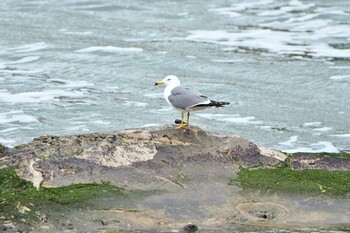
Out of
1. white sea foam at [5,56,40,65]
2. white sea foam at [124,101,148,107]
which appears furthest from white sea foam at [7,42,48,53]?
white sea foam at [124,101,148,107]

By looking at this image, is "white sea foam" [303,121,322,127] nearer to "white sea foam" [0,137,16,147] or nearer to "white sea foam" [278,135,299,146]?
"white sea foam" [278,135,299,146]

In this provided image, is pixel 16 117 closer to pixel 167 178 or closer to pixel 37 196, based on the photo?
pixel 167 178

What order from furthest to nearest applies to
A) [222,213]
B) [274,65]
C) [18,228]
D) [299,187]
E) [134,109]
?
[274,65] < [134,109] < [299,187] < [222,213] < [18,228]

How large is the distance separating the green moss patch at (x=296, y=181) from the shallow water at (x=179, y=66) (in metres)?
3.88

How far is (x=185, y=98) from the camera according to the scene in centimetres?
889

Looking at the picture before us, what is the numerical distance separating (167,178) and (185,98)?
1178mm

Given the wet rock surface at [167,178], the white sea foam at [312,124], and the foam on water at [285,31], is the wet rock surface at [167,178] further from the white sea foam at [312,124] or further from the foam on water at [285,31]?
the foam on water at [285,31]

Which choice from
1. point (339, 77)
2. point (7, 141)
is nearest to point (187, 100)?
point (7, 141)

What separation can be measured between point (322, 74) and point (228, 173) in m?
8.84

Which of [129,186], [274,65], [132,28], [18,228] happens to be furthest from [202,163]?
[132,28]

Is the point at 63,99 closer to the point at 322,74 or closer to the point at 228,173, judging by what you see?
the point at 322,74

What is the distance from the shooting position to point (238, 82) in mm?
16203

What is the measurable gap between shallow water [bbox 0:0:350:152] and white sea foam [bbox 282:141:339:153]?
0.09 ft

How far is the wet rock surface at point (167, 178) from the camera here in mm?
7285
